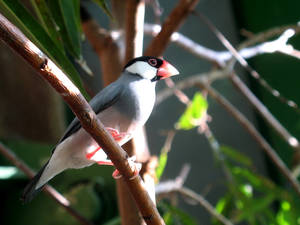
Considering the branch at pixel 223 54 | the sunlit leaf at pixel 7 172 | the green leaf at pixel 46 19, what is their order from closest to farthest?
the green leaf at pixel 46 19 < the branch at pixel 223 54 < the sunlit leaf at pixel 7 172

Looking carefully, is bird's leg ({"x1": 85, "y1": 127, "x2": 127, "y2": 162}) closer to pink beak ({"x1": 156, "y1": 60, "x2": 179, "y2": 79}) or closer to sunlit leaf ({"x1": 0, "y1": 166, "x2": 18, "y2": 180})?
pink beak ({"x1": 156, "y1": 60, "x2": 179, "y2": 79})

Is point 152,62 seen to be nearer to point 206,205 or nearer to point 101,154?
point 101,154

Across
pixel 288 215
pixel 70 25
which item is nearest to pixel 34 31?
pixel 70 25

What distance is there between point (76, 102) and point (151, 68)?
18.6 inches

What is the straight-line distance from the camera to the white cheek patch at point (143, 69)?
88cm

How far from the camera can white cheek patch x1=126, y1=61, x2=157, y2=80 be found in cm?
88

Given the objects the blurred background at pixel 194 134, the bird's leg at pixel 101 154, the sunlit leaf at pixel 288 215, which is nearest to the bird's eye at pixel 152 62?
the bird's leg at pixel 101 154

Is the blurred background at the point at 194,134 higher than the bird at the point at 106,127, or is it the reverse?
the bird at the point at 106,127

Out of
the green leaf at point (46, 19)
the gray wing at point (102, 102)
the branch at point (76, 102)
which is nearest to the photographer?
the branch at point (76, 102)

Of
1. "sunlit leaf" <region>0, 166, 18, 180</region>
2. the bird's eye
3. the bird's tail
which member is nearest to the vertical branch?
the bird's eye

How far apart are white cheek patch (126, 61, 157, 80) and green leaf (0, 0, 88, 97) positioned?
33 cm

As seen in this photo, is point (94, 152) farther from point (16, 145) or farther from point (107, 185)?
point (16, 145)

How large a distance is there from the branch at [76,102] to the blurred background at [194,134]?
0.71 meters

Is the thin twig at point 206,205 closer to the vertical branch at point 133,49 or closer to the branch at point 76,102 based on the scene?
the vertical branch at point 133,49
